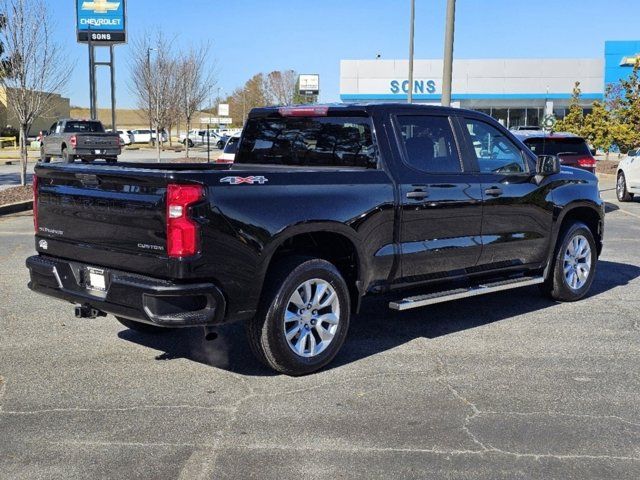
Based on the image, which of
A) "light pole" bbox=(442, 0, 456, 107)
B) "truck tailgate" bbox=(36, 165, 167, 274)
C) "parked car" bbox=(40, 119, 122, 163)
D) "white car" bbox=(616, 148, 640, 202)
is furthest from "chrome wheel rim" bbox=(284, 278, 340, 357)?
"parked car" bbox=(40, 119, 122, 163)

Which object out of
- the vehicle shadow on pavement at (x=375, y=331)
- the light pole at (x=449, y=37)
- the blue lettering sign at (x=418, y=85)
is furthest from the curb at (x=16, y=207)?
the blue lettering sign at (x=418, y=85)

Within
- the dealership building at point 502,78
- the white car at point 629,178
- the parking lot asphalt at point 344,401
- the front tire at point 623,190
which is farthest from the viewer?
the dealership building at point 502,78

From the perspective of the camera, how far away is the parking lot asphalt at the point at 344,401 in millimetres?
3949

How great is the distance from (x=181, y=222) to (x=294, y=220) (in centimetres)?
84

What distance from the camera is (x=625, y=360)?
5789mm

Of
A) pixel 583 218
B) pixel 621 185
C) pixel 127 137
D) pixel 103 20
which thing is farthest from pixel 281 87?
pixel 583 218

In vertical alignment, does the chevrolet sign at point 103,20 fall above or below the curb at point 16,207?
above

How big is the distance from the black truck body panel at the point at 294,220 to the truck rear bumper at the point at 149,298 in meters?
0.02

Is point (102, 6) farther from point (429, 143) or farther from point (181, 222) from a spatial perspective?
point (181, 222)

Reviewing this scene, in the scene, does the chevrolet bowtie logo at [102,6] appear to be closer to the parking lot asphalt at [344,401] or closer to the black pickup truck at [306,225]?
the parking lot asphalt at [344,401]

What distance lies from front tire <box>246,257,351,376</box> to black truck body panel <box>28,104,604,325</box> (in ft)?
0.54

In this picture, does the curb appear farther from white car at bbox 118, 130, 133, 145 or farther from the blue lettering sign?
white car at bbox 118, 130, 133, 145

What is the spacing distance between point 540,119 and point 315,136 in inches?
1847

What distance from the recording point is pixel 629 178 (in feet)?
59.5
